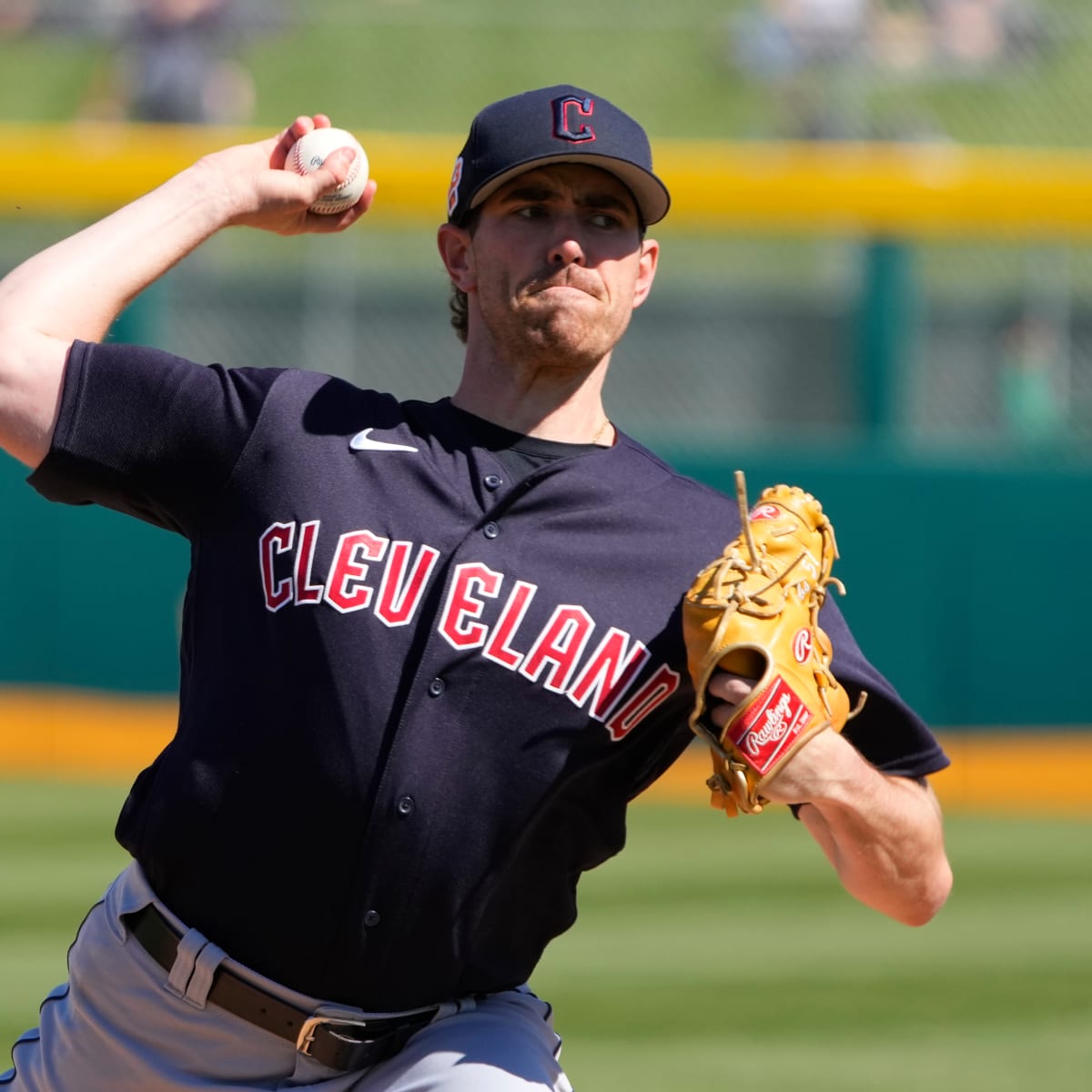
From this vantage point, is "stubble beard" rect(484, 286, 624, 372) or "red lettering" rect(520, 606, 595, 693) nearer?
"red lettering" rect(520, 606, 595, 693)

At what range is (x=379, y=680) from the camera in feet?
8.91

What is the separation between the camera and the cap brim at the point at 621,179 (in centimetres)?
288

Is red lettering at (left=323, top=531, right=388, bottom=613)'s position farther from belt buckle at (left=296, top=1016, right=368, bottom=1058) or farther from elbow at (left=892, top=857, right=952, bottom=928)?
elbow at (left=892, top=857, right=952, bottom=928)

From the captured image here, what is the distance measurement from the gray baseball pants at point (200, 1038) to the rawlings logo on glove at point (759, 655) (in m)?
0.46

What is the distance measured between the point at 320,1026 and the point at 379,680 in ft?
1.63

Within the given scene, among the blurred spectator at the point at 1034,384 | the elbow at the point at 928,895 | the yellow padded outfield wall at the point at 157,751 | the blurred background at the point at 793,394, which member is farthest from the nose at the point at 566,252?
the blurred spectator at the point at 1034,384

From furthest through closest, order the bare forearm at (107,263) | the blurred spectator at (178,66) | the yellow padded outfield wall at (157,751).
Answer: the blurred spectator at (178,66) < the yellow padded outfield wall at (157,751) < the bare forearm at (107,263)

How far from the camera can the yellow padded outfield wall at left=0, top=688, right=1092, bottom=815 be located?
9.22 meters

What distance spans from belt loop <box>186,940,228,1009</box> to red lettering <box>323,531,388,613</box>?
52 cm

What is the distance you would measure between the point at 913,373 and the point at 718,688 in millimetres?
7445

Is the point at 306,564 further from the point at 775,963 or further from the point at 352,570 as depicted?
the point at 775,963

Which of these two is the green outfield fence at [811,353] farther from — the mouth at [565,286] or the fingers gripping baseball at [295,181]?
the mouth at [565,286]

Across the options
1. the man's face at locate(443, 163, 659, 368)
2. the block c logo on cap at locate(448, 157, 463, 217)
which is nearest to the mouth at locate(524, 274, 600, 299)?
the man's face at locate(443, 163, 659, 368)

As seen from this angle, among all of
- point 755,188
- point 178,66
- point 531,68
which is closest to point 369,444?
point 755,188
